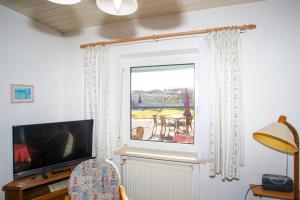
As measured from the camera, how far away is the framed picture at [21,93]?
2.20m

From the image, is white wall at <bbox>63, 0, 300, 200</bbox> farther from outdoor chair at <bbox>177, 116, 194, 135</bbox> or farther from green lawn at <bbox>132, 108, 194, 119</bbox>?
green lawn at <bbox>132, 108, 194, 119</bbox>

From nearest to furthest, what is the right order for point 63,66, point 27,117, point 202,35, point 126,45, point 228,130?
1. point 228,130
2. point 202,35
3. point 27,117
4. point 126,45
5. point 63,66

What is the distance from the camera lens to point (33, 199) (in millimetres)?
1871

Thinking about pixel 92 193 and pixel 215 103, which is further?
pixel 215 103

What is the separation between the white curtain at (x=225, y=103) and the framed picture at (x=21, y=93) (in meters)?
2.14

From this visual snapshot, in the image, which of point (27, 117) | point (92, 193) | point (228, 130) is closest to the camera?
point (92, 193)

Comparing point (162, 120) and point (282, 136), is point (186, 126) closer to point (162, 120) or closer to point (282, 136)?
point (162, 120)

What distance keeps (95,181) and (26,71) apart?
158cm

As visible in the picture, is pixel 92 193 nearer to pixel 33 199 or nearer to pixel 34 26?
pixel 33 199

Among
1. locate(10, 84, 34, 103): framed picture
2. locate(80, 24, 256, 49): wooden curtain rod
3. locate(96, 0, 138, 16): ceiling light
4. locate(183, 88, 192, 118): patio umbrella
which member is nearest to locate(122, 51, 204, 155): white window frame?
locate(183, 88, 192, 118): patio umbrella

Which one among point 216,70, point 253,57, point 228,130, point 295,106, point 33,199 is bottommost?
point 33,199

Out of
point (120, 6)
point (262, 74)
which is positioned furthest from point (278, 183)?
point (120, 6)

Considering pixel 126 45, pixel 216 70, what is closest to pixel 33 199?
pixel 126 45

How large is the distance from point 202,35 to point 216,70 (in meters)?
0.43
